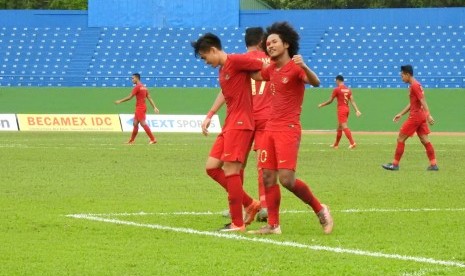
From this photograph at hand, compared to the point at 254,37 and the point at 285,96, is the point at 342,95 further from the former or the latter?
the point at 285,96

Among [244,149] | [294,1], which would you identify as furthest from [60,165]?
[294,1]

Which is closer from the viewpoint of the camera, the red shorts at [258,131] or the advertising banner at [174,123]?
the red shorts at [258,131]

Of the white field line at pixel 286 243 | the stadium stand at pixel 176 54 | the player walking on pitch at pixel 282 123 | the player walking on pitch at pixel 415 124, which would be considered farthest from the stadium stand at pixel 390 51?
the player walking on pitch at pixel 282 123

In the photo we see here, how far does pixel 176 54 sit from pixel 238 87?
45.6 m

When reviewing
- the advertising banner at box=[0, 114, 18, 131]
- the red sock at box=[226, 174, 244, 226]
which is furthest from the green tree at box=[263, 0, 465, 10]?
the red sock at box=[226, 174, 244, 226]

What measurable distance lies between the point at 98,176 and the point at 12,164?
3768 millimetres

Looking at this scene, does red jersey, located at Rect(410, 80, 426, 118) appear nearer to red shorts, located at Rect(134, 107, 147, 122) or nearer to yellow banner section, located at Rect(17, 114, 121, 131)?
red shorts, located at Rect(134, 107, 147, 122)

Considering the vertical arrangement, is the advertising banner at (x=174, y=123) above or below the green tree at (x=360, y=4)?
above

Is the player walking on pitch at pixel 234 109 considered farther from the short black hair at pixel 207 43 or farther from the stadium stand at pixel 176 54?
the stadium stand at pixel 176 54

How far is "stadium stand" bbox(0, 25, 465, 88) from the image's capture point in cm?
5381

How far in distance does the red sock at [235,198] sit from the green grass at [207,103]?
3389 cm

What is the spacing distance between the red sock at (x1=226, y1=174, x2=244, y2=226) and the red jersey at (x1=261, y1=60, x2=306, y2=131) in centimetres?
71

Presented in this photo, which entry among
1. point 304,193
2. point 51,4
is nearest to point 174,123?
point 304,193

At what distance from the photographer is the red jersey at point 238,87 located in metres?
11.9
